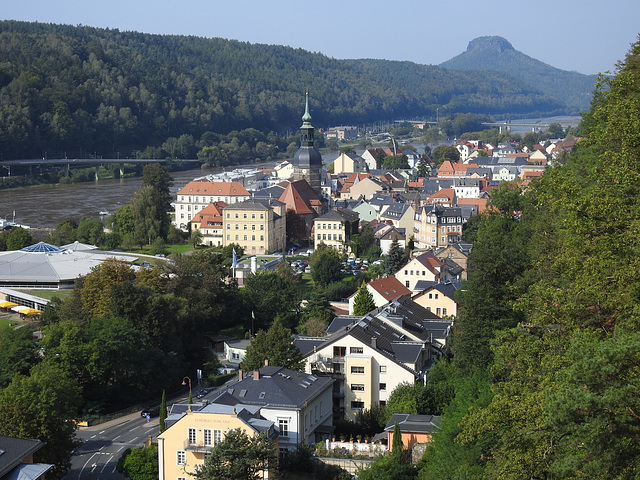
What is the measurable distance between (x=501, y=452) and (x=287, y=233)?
33419mm

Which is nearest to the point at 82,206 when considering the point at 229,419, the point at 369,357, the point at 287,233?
the point at 287,233

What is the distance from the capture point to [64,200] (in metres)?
58.9

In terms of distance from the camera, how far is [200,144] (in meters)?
94.0

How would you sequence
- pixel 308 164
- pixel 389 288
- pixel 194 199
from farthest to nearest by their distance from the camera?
pixel 308 164 → pixel 194 199 → pixel 389 288

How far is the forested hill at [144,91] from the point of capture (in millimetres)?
80375

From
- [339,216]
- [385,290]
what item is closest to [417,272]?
[385,290]

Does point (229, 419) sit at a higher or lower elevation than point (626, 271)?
lower

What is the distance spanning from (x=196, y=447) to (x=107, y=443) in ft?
13.5

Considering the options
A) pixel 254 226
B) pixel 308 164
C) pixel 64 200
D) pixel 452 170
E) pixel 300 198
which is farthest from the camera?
pixel 452 170

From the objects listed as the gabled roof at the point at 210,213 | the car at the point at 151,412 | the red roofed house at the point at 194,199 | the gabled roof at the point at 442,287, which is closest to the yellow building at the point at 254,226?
the gabled roof at the point at 210,213

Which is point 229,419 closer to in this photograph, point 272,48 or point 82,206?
point 82,206

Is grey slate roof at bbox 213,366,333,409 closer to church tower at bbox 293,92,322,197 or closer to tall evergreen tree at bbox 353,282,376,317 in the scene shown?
tall evergreen tree at bbox 353,282,376,317

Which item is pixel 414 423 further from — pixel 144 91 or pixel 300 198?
pixel 144 91

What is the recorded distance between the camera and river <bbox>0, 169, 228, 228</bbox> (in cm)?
5059
